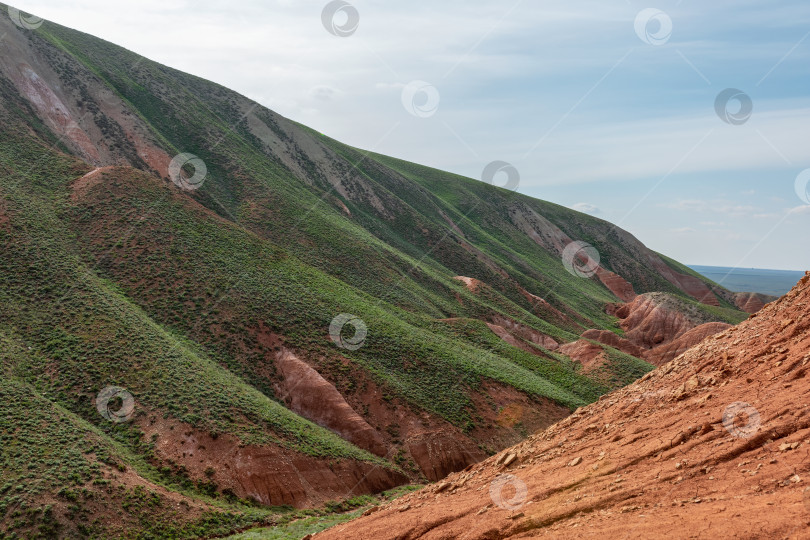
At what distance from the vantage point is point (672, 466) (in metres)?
12.6

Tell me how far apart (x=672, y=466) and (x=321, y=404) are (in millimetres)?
26412

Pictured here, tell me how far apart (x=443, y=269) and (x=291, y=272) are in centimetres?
3759

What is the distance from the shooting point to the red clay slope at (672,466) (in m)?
10.7

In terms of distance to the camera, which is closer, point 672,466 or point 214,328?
point 672,466

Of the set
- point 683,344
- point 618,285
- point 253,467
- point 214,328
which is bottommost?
point 253,467

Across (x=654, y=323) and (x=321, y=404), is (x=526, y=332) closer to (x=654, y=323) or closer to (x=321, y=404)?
(x=654, y=323)

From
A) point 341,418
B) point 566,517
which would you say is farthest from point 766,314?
point 341,418

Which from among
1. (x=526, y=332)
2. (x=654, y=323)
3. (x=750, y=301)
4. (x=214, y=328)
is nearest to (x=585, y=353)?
(x=526, y=332)

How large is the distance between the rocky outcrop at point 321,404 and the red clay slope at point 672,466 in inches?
625

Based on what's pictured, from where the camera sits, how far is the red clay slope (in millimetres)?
10656

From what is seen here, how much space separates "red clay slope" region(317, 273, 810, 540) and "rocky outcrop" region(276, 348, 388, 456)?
1589 cm

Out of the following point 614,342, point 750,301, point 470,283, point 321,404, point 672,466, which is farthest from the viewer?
point 750,301

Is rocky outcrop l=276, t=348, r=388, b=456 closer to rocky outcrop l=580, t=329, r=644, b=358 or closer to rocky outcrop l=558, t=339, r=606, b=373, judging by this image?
rocky outcrop l=558, t=339, r=606, b=373

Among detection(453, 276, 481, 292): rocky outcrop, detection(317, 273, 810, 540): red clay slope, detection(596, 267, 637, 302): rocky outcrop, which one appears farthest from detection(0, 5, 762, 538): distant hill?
detection(596, 267, 637, 302): rocky outcrop
